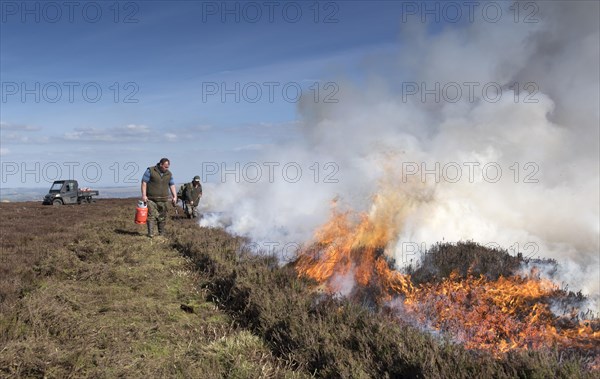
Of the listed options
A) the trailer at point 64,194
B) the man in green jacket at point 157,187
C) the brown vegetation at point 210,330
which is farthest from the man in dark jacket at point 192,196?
the trailer at point 64,194

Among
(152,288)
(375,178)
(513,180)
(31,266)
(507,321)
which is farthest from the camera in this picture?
(513,180)

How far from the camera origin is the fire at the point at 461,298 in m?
5.97

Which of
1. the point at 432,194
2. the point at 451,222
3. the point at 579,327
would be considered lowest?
the point at 579,327

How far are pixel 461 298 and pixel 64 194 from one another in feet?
Answer: 112

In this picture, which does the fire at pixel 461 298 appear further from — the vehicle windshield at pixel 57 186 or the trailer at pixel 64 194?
the vehicle windshield at pixel 57 186

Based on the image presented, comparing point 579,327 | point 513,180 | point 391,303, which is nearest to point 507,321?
point 579,327

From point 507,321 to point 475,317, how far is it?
45 centimetres

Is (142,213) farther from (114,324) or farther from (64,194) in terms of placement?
(64,194)

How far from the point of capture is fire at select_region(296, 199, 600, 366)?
597cm

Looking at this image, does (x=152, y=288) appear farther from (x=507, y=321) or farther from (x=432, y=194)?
(x=432, y=194)

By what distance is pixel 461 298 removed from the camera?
290 inches

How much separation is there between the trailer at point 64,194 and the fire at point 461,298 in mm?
29395

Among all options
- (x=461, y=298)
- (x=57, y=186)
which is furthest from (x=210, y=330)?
(x=57, y=186)

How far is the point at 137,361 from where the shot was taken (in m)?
4.41
